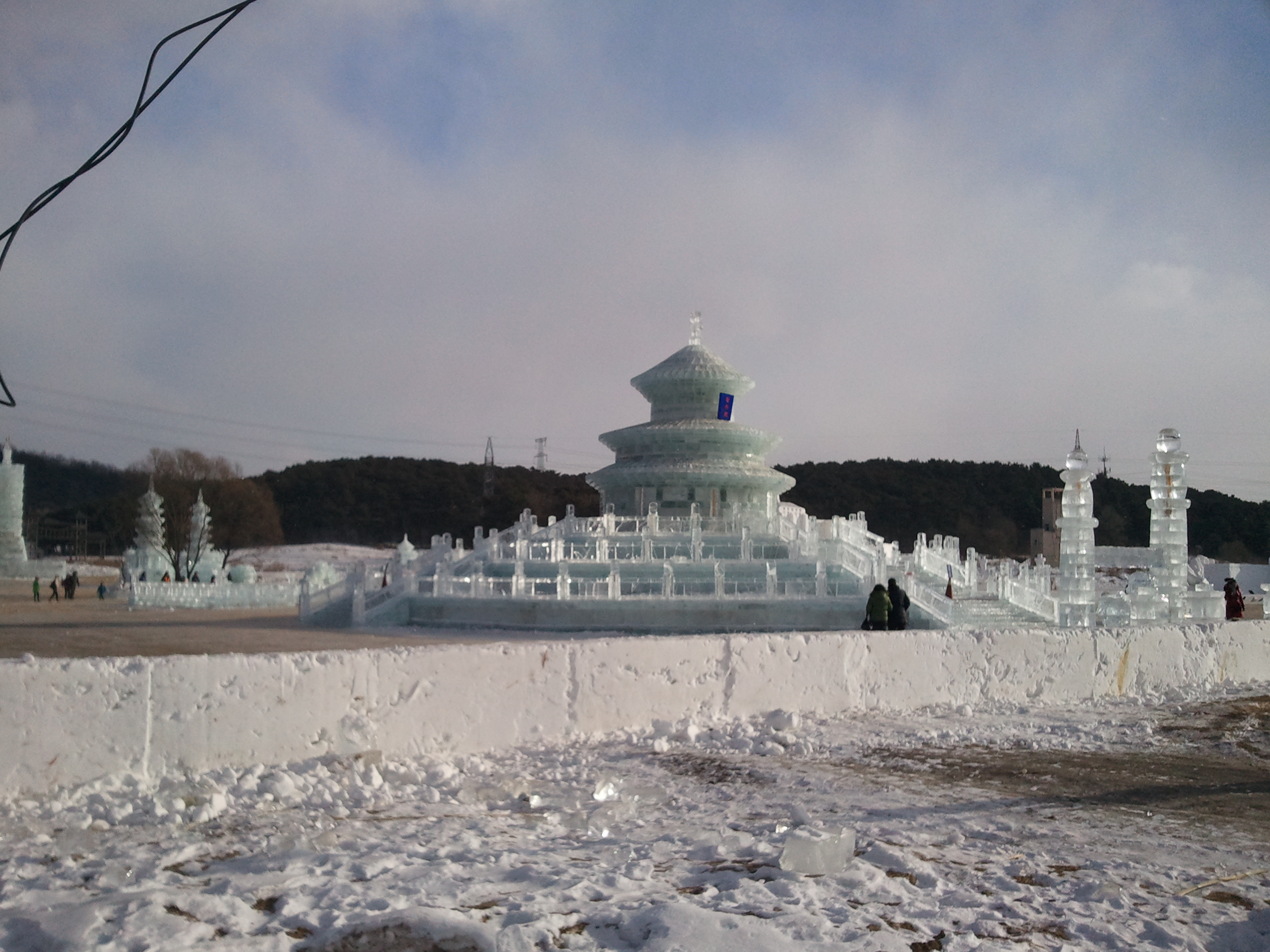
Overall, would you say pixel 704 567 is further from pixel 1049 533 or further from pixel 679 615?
pixel 1049 533

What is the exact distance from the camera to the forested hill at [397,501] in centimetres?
8812

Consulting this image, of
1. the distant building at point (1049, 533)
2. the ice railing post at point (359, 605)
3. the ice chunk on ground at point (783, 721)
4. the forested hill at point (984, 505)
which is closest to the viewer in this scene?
the ice chunk on ground at point (783, 721)

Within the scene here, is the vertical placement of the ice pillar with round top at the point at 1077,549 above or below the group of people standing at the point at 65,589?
above

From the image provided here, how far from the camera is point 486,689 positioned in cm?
912

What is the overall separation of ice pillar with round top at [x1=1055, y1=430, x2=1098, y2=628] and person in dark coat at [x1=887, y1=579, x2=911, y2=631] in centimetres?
522

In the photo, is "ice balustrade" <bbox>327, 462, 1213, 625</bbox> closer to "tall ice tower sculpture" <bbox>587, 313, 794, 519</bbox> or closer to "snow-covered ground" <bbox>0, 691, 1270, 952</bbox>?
"tall ice tower sculpture" <bbox>587, 313, 794, 519</bbox>

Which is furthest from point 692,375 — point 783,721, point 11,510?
point 11,510

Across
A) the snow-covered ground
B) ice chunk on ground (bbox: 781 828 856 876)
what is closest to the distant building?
the snow-covered ground

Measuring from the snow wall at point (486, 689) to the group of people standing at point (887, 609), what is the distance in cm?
362

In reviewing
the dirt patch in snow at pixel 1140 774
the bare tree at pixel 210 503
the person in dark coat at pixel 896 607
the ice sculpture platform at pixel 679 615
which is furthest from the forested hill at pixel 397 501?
the dirt patch in snow at pixel 1140 774

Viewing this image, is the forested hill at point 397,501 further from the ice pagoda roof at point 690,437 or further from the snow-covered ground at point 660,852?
the snow-covered ground at point 660,852

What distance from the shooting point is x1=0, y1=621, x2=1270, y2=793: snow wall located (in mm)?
7305

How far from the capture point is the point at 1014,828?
6.56 meters

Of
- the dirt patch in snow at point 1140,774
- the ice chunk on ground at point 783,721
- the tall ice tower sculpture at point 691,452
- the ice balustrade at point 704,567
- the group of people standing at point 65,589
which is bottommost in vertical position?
the group of people standing at point 65,589
